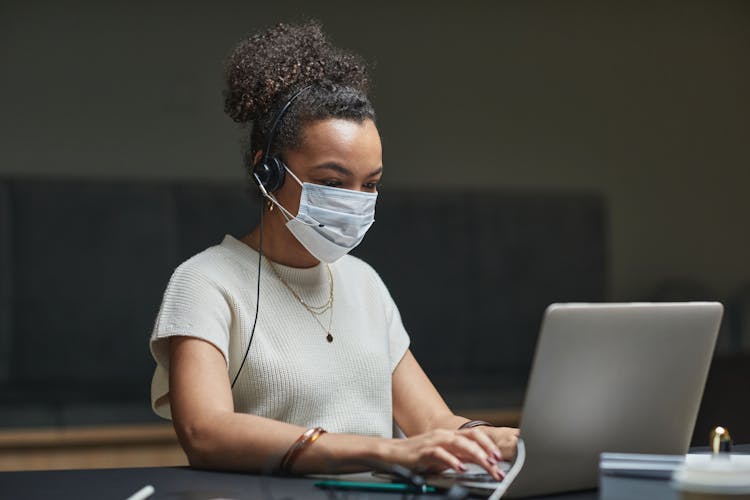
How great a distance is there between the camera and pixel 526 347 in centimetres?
395

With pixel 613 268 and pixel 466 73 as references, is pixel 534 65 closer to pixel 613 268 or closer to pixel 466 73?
pixel 466 73

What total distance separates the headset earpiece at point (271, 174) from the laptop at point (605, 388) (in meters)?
0.53

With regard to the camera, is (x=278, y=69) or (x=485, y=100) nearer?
(x=278, y=69)

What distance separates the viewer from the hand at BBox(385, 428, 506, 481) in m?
1.08

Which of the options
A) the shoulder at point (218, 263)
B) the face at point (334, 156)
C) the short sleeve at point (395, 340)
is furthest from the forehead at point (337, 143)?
the short sleeve at point (395, 340)

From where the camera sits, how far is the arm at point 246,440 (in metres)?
1.10

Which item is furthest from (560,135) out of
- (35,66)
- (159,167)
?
(35,66)

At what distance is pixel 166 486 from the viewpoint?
1.18m

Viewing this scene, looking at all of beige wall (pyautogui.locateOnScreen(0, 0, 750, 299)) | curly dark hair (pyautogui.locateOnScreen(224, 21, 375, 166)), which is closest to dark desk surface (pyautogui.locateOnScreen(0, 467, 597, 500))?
curly dark hair (pyautogui.locateOnScreen(224, 21, 375, 166))

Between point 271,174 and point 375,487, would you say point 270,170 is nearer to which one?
point 271,174

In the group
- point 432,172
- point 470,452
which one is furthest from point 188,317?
point 432,172

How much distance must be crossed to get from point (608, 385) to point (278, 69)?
71 cm

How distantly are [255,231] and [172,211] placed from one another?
2.05m

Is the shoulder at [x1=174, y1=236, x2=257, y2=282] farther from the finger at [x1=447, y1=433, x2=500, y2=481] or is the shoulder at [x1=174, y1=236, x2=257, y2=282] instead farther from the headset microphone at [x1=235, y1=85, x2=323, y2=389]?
the finger at [x1=447, y1=433, x2=500, y2=481]
